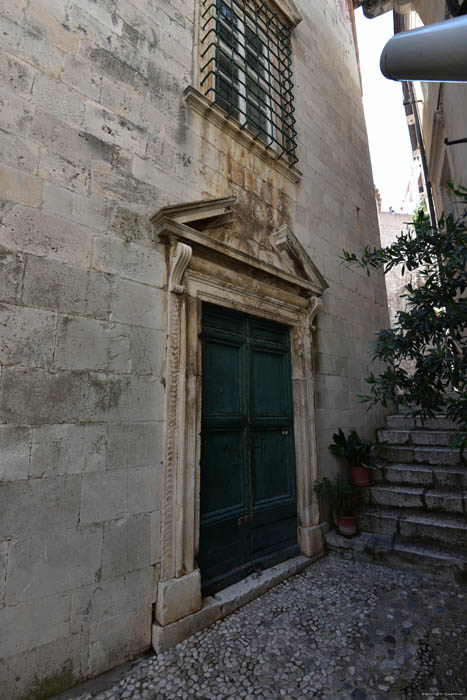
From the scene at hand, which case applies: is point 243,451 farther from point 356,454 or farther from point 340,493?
point 356,454


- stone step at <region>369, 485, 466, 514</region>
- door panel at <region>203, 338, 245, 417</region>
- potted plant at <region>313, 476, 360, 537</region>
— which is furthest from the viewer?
potted plant at <region>313, 476, 360, 537</region>

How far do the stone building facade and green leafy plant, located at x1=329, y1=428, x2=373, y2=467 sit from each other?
0.45 m

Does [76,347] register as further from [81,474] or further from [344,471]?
[344,471]

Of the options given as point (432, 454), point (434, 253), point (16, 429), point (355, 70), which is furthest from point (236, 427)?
point (355, 70)

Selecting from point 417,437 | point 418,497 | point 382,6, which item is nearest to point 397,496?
point 418,497

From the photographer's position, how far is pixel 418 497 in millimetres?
3791

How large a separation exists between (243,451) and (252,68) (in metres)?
4.39

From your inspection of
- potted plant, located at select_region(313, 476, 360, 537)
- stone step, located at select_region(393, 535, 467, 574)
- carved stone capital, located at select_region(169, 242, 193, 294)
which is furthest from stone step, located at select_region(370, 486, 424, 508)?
carved stone capital, located at select_region(169, 242, 193, 294)

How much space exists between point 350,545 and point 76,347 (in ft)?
10.5

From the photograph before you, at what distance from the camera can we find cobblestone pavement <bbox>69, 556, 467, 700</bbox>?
6.38 feet

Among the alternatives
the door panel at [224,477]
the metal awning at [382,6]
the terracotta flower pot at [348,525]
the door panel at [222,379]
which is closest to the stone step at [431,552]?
the terracotta flower pot at [348,525]

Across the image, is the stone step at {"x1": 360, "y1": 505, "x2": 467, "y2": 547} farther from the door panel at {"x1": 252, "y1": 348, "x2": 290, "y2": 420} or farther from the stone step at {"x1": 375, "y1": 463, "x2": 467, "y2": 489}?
the door panel at {"x1": 252, "y1": 348, "x2": 290, "y2": 420}

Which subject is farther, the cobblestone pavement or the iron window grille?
the iron window grille

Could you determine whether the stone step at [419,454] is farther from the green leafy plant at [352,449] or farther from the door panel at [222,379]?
the door panel at [222,379]
